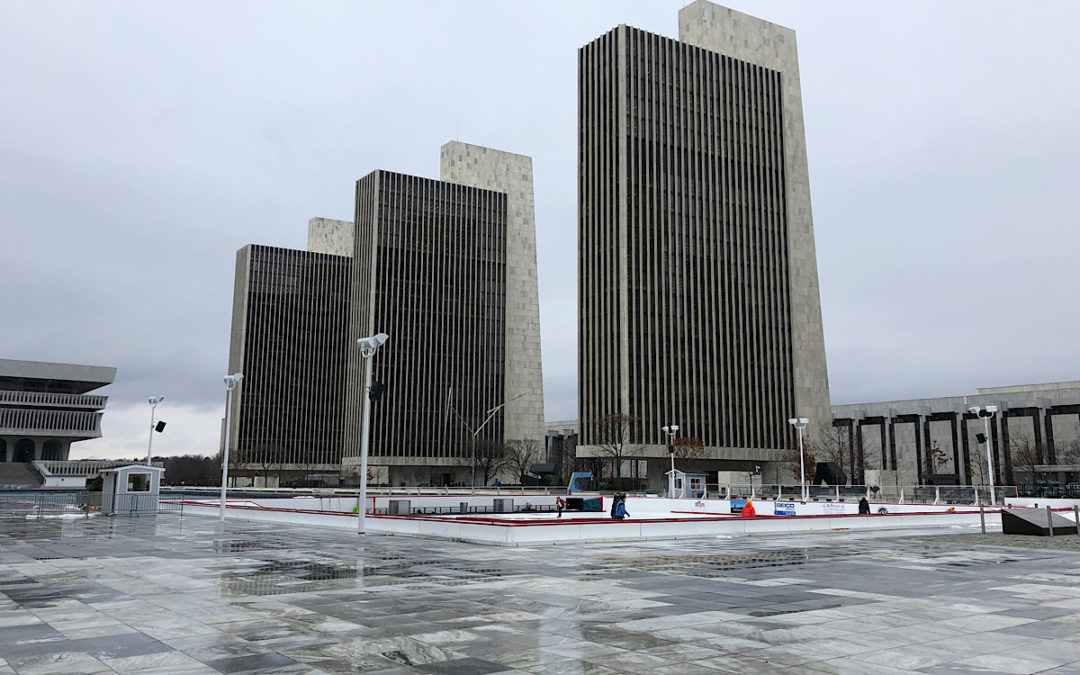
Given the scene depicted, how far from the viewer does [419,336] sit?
139m

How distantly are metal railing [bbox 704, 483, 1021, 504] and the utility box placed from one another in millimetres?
16429

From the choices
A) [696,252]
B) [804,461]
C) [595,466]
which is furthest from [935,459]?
[595,466]

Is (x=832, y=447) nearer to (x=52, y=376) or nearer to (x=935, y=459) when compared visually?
(x=935, y=459)

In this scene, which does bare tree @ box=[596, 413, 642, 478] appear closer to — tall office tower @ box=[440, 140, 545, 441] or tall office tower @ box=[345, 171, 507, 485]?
tall office tower @ box=[345, 171, 507, 485]

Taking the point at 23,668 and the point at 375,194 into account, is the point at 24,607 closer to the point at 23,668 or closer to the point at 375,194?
the point at 23,668

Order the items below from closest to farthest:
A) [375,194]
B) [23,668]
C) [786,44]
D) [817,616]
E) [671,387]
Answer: [23,668] < [817,616] < [671,387] < [786,44] < [375,194]

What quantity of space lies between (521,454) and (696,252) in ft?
158

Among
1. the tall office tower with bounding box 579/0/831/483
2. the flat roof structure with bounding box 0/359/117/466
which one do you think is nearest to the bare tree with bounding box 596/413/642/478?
the tall office tower with bounding box 579/0/831/483

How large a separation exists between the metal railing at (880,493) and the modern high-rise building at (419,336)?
69.1 metres

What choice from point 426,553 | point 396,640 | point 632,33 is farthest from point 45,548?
point 632,33

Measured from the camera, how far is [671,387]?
365 feet

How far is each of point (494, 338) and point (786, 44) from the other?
234 ft

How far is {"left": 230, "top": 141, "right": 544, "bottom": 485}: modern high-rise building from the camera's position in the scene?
447 feet

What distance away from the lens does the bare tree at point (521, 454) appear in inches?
5310
